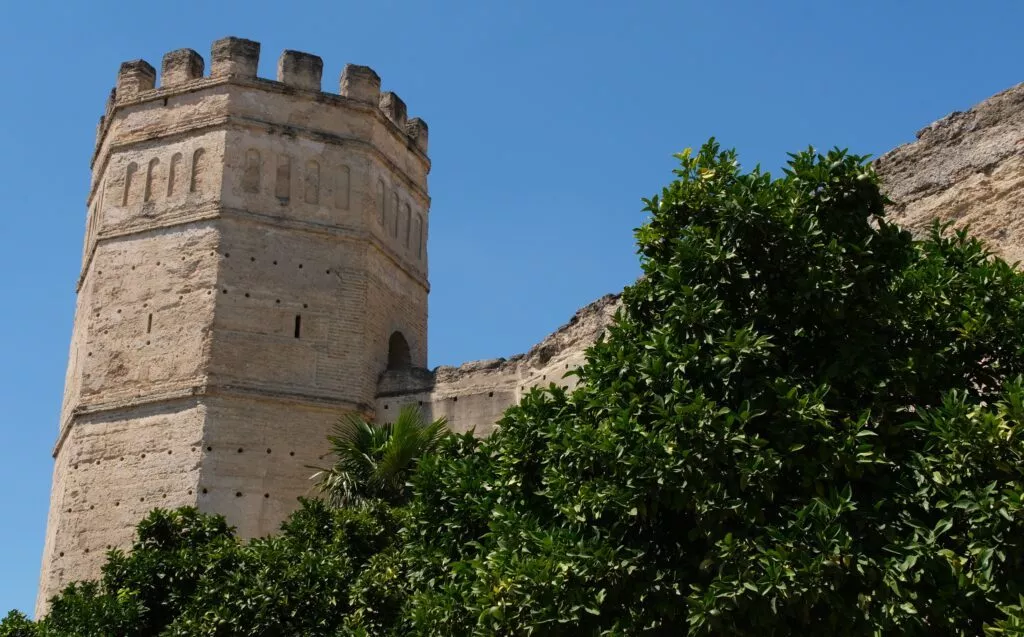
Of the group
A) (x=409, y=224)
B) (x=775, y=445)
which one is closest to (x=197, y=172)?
→ (x=409, y=224)

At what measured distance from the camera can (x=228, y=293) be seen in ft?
60.6

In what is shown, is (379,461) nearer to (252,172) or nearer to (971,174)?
(252,172)

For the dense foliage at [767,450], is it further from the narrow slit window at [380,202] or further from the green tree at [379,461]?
the narrow slit window at [380,202]

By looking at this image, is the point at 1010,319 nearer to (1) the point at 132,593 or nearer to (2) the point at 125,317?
(1) the point at 132,593

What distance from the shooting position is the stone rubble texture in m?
17.7

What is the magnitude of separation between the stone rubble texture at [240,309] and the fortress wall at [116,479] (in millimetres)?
28

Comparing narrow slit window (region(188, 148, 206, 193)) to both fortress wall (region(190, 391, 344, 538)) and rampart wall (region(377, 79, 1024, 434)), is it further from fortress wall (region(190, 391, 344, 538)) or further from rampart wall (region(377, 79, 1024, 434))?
rampart wall (region(377, 79, 1024, 434))

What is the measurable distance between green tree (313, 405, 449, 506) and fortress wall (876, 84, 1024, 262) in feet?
18.4

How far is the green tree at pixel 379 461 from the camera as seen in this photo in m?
15.2

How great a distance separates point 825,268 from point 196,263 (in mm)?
12123

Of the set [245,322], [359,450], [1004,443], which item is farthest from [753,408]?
[245,322]

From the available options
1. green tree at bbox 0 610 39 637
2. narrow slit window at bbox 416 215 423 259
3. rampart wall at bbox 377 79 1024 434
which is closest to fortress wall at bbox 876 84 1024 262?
rampart wall at bbox 377 79 1024 434

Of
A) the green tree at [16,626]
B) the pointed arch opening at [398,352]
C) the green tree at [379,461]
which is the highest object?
the pointed arch opening at [398,352]

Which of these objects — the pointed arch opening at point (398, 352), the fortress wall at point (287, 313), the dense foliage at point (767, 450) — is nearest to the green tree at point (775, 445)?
the dense foliage at point (767, 450)
